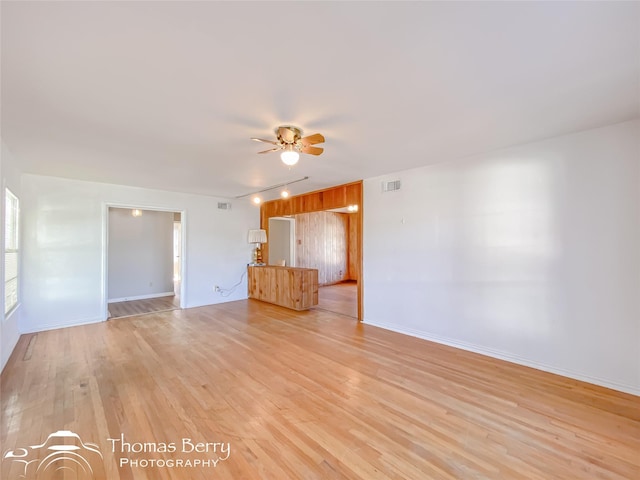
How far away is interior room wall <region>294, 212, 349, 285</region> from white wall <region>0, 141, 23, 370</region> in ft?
18.9

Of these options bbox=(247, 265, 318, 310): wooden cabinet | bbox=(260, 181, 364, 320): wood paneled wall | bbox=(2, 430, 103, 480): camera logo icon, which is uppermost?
bbox=(260, 181, 364, 320): wood paneled wall

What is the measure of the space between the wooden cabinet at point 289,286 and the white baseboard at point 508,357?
5.68 ft

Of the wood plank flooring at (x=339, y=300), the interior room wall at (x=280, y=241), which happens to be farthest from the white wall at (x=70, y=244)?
the wood plank flooring at (x=339, y=300)

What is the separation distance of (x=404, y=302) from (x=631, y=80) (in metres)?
3.16

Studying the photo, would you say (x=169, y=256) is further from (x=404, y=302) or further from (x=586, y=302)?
(x=586, y=302)

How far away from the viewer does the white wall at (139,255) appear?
6582mm

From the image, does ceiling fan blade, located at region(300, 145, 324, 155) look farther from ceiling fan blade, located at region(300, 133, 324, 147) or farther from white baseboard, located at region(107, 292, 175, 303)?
white baseboard, located at region(107, 292, 175, 303)

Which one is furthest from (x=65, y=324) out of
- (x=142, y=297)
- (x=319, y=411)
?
(x=319, y=411)

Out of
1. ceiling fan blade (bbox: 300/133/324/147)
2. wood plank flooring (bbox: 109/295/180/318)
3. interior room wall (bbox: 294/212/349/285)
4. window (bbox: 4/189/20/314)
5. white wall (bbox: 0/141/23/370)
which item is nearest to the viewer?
ceiling fan blade (bbox: 300/133/324/147)

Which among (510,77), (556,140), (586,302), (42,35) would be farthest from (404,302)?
(42,35)

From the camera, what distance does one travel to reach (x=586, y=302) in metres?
2.66

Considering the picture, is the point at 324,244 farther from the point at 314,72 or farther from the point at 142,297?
the point at 314,72

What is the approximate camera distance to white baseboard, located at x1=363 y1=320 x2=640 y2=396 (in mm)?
2514

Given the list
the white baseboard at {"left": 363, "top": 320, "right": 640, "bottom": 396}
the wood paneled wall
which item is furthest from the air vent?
the white baseboard at {"left": 363, "top": 320, "right": 640, "bottom": 396}
